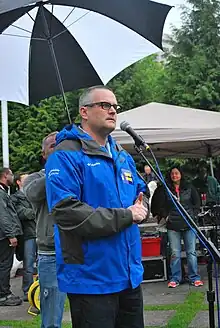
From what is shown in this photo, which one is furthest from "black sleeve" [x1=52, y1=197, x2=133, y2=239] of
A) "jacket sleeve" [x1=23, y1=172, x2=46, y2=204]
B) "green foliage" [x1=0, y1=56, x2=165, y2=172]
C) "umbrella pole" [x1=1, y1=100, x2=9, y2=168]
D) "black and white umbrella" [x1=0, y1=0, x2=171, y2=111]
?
"green foliage" [x1=0, y1=56, x2=165, y2=172]

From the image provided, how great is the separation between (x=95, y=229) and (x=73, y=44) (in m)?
3.41

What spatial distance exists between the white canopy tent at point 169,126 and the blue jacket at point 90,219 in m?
4.70

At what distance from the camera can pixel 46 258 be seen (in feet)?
12.5

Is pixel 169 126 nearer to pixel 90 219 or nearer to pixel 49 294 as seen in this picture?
pixel 49 294

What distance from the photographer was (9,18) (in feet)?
15.7

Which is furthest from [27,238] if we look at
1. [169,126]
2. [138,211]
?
[138,211]

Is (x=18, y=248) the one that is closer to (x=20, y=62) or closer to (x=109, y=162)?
(x=20, y=62)

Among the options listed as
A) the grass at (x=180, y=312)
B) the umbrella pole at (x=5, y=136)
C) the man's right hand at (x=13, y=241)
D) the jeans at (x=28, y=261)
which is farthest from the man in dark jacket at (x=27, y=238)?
the umbrella pole at (x=5, y=136)

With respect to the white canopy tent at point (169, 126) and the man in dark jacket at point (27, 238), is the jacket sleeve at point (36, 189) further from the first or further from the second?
the white canopy tent at point (169, 126)

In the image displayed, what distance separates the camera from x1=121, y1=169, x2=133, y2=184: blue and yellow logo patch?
2.80m

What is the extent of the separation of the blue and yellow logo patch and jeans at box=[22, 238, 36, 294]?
449 cm

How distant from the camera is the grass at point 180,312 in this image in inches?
220

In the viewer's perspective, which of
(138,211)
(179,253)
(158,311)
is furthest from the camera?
(179,253)

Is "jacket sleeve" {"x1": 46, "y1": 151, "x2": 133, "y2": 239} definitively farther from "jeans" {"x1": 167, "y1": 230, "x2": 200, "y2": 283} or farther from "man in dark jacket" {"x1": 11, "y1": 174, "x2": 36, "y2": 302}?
"jeans" {"x1": 167, "y1": 230, "x2": 200, "y2": 283}
